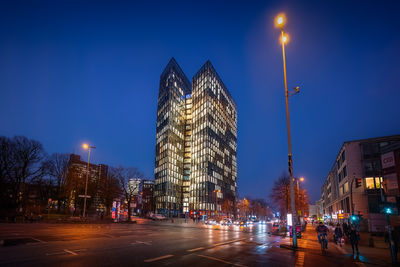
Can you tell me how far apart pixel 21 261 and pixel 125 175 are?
5078cm

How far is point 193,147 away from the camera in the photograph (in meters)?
122

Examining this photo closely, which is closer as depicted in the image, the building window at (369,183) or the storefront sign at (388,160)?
the storefront sign at (388,160)

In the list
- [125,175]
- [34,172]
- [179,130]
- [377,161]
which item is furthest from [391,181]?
[179,130]

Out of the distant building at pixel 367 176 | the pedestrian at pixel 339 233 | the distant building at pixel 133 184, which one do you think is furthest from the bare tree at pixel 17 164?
the distant building at pixel 367 176

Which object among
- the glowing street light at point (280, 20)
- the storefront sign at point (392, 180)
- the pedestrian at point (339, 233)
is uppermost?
the glowing street light at point (280, 20)

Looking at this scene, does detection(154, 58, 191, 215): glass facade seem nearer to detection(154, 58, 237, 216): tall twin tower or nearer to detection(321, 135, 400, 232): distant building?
detection(154, 58, 237, 216): tall twin tower

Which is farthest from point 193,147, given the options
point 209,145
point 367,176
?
point 367,176

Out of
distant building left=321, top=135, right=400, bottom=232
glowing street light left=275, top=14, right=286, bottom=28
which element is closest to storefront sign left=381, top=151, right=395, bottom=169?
glowing street light left=275, top=14, right=286, bottom=28

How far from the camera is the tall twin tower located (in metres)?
114

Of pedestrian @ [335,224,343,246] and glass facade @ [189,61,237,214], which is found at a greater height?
glass facade @ [189,61,237,214]

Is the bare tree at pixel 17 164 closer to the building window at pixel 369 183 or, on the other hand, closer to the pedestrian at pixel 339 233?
the pedestrian at pixel 339 233

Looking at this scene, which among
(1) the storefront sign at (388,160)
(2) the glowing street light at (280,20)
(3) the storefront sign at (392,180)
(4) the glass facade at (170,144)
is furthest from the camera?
(4) the glass facade at (170,144)

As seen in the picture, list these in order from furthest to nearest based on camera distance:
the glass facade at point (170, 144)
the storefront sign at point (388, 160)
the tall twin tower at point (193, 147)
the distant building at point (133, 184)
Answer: the glass facade at point (170, 144)
the tall twin tower at point (193, 147)
the distant building at point (133, 184)
the storefront sign at point (388, 160)

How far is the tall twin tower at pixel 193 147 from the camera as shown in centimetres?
11350
